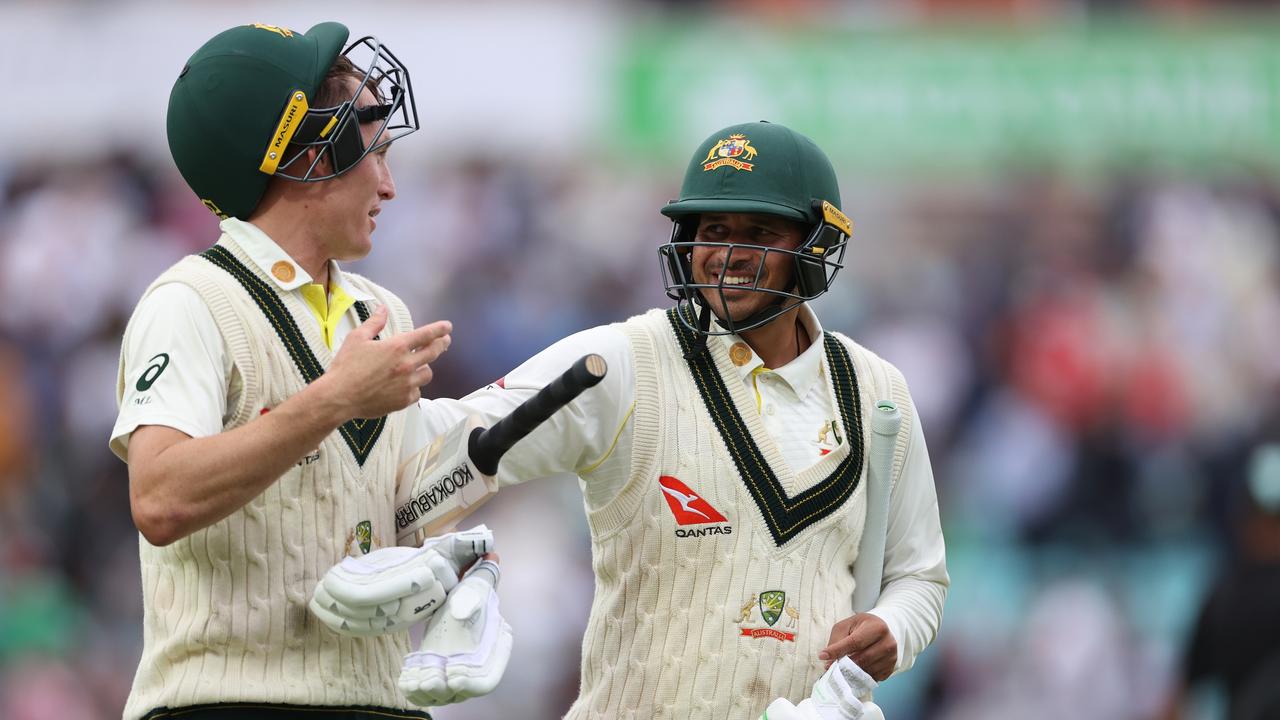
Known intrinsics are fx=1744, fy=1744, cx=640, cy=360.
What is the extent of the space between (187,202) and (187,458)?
8936mm

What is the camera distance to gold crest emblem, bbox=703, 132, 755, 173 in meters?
4.07

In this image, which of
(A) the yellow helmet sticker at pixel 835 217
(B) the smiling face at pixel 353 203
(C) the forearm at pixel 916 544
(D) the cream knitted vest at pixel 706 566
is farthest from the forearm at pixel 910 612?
(B) the smiling face at pixel 353 203

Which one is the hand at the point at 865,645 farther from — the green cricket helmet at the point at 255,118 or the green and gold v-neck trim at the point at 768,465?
the green cricket helmet at the point at 255,118

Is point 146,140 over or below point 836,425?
below

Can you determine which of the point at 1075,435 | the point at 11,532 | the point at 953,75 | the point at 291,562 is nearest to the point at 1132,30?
the point at 953,75

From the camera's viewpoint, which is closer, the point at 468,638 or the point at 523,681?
the point at 468,638

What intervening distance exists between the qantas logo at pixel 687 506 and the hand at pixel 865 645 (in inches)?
14.2

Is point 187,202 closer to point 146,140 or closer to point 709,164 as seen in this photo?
point 146,140

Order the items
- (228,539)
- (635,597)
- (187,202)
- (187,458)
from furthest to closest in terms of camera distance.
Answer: (187,202), (635,597), (228,539), (187,458)

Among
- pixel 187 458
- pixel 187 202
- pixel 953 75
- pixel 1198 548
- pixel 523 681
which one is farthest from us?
pixel 953 75

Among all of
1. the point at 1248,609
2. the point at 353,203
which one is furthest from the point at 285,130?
the point at 1248,609

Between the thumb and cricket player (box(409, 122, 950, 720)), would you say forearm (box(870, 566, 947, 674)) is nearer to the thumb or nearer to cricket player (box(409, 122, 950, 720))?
cricket player (box(409, 122, 950, 720))

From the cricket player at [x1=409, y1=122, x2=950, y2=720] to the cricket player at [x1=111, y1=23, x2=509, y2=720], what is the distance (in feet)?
1.20

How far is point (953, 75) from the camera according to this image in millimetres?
12648
